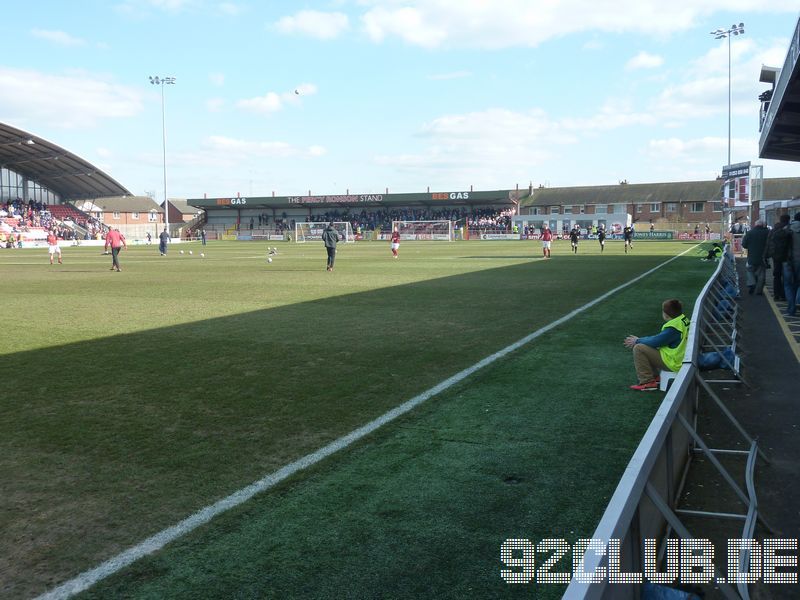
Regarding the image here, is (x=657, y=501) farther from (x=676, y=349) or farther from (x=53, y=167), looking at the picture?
(x=53, y=167)

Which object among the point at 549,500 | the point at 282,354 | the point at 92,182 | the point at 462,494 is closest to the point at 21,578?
the point at 462,494

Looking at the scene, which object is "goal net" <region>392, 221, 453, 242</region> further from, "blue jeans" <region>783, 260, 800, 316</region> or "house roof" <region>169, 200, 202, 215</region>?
"blue jeans" <region>783, 260, 800, 316</region>

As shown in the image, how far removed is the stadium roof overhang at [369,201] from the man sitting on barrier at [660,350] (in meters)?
74.5

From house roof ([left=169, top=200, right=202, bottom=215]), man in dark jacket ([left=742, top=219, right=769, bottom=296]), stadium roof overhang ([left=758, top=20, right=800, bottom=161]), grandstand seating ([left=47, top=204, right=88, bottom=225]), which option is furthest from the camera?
house roof ([left=169, top=200, right=202, bottom=215])

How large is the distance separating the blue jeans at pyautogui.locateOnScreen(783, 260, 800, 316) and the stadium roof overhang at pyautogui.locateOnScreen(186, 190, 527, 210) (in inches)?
2634

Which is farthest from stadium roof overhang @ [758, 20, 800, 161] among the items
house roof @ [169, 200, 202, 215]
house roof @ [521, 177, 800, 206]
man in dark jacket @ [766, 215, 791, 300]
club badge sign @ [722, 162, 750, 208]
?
house roof @ [169, 200, 202, 215]

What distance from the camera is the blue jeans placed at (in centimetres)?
1397

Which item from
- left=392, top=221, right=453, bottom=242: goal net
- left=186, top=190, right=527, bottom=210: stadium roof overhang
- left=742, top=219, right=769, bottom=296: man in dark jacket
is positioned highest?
left=186, top=190, right=527, bottom=210: stadium roof overhang

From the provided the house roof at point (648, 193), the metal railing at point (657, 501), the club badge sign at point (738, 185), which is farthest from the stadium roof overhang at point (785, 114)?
the house roof at point (648, 193)

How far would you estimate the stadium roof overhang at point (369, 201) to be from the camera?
82812 millimetres

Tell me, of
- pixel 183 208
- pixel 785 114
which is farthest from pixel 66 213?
pixel 785 114

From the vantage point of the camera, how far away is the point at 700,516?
4480mm

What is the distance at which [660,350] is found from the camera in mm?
7316

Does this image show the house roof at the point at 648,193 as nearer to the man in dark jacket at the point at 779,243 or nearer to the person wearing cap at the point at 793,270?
the man in dark jacket at the point at 779,243
